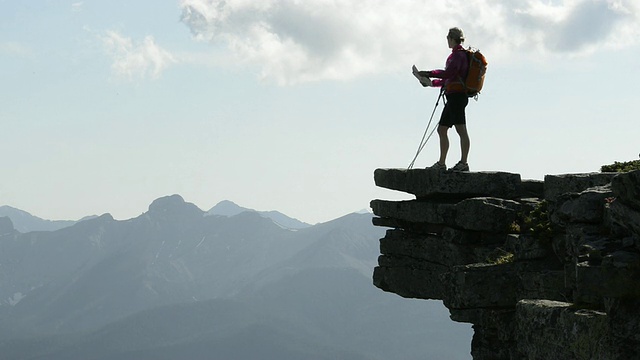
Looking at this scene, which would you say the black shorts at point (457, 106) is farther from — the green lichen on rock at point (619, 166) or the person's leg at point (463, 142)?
the green lichen on rock at point (619, 166)

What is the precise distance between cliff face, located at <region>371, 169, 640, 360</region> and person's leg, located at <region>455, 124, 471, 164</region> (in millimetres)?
817

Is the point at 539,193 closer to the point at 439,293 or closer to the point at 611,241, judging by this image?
the point at 439,293

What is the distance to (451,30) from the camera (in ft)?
73.9

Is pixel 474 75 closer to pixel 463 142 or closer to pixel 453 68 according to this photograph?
pixel 453 68

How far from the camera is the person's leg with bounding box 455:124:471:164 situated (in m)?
22.7

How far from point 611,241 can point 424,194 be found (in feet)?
A: 36.5

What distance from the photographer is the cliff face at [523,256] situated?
10.7m

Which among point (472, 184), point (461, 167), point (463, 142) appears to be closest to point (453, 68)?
point (463, 142)

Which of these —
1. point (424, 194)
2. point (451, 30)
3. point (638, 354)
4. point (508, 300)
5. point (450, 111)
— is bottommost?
point (638, 354)

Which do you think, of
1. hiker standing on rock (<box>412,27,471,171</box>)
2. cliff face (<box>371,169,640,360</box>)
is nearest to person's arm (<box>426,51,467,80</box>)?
hiker standing on rock (<box>412,27,471,171</box>)

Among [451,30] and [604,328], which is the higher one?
[451,30]

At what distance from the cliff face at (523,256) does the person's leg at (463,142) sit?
0.82 meters

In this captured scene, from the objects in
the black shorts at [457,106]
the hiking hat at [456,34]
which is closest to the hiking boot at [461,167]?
the black shorts at [457,106]

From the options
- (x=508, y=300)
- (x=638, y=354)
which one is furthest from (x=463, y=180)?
(x=638, y=354)
